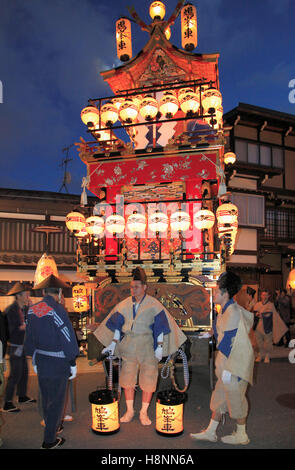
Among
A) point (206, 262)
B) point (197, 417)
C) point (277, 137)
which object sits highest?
point (277, 137)

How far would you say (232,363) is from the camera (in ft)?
14.3

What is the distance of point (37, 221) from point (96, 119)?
6.63 metres

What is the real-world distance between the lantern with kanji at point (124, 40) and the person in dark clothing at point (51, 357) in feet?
34.0

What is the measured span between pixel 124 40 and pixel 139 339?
1066 cm

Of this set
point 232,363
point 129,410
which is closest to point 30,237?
point 129,410

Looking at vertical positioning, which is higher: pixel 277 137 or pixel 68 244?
pixel 277 137

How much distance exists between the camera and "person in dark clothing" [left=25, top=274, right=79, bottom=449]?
4214mm

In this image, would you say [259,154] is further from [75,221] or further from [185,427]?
[185,427]

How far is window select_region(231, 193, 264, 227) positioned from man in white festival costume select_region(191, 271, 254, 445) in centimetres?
1383

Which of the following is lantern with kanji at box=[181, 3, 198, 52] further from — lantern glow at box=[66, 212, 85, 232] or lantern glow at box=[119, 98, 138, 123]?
lantern glow at box=[66, 212, 85, 232]

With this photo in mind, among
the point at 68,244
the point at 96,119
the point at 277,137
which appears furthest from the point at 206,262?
the point at 277,137
